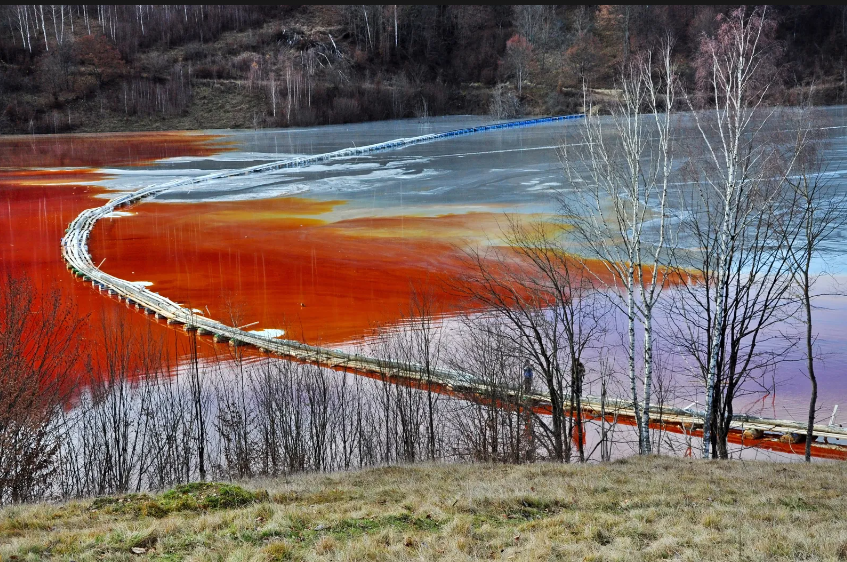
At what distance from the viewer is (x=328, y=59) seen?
9612 cm

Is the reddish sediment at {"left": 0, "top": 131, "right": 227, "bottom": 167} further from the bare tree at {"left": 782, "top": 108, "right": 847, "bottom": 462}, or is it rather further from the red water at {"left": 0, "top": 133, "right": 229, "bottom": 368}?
the bare tree at {"left": 782, "top": 108, "right": 847, "bottom": 462}

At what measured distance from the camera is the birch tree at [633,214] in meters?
14.4

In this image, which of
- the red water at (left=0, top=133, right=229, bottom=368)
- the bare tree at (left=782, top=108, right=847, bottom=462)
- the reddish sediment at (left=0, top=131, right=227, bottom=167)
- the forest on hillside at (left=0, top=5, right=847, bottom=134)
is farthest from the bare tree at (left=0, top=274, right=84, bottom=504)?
the forest on hillside at (left=0, top=5, right=847, bottom=134)

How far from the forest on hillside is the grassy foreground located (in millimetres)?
67546

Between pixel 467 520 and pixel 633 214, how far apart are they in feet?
28.7

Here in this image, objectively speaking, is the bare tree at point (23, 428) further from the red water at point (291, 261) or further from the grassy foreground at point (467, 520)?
the red water at point (291, 261)

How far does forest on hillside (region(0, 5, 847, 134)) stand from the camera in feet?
271

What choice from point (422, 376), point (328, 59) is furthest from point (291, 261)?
point (328, 59)

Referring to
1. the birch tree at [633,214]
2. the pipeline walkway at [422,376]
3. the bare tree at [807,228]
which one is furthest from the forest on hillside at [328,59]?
the pipeline walkway at [422,376]

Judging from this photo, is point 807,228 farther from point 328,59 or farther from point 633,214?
point 328,59

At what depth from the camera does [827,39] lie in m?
85.2

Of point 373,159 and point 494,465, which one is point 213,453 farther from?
point 373,159

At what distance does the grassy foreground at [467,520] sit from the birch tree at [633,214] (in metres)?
3.79

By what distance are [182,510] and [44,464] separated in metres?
5.56
